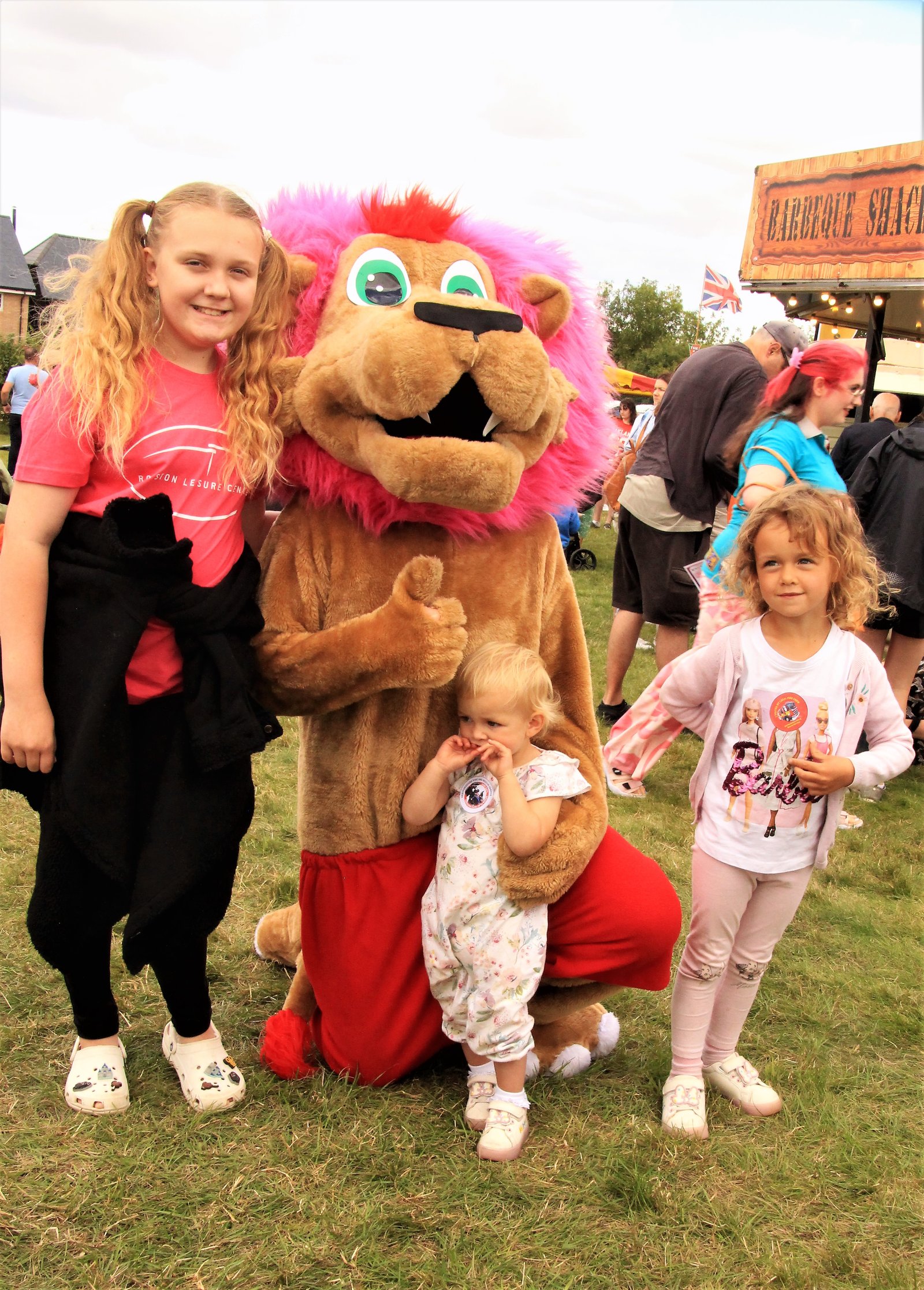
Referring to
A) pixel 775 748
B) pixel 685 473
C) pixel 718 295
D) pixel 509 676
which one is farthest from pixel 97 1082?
pixel 718 295

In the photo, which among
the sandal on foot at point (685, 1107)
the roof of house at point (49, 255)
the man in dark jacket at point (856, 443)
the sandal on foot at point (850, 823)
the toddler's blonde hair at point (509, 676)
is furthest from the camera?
the roof of house at point (49, 255)

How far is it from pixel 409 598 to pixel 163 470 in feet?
1.74

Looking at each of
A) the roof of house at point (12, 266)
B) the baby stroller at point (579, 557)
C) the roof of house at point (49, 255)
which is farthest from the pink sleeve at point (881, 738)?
the roof of house at point (12, 266)

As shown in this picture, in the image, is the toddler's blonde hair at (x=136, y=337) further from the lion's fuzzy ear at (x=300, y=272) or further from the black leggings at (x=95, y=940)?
the black leggings at (x=95, y=940)

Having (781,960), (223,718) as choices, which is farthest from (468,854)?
(781,960)

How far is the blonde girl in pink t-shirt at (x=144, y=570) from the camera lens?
1.89m

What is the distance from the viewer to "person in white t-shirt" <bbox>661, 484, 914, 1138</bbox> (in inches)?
88.3

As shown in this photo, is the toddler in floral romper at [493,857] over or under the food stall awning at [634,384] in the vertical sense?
under

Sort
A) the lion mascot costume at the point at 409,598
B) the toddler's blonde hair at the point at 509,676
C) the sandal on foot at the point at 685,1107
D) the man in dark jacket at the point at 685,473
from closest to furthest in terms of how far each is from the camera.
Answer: the lion mascot costume at the point at 409,598
the toddler's blonde hair at the point at 509,676
the sandal on foot at the point at 685,1107
the man in dark jacket at the point at 685,473

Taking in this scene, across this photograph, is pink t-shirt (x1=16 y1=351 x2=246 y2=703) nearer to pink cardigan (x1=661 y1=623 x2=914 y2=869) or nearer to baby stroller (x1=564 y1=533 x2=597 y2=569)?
pink cardigan (x1=661 y1=623 x2=914 y2=869)

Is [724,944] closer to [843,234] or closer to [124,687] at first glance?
[124,687]

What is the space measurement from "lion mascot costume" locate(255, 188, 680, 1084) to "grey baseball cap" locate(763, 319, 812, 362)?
2.78m

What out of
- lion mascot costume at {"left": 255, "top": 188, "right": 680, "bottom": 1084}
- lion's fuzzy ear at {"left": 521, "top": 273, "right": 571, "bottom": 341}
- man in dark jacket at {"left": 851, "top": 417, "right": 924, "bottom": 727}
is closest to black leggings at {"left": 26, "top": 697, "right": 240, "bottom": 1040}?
lion mascot costume at {"left": 255, "top": 188, "right": 680, "bottom": 1084}

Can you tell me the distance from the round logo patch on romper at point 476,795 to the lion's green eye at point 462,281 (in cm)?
101
